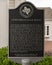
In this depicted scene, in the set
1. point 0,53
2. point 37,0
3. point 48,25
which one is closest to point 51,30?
point 48,25

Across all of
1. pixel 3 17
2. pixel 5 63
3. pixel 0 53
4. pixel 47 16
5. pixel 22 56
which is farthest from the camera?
pixel 47 16

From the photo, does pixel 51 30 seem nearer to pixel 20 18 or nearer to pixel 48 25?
pixel 48 25

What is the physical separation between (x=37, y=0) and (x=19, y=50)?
760 centimetres

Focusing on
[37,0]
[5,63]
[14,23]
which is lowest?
[5,63]

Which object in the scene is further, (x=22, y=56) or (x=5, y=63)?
(x=5, y=63)

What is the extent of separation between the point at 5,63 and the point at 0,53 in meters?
1.03

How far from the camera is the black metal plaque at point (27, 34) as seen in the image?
Answer: 9.27 metres

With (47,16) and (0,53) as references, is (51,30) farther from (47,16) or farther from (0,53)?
(0,53)

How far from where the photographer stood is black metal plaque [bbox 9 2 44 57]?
9.27 meters

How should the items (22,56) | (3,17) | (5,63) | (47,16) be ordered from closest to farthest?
(22,56), (5,63), (3,17), (47,16)

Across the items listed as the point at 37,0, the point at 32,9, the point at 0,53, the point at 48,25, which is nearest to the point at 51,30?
the point at 48,25

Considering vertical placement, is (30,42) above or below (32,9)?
below

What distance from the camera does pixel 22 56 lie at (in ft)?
30.4

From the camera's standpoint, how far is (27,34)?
930 cm
